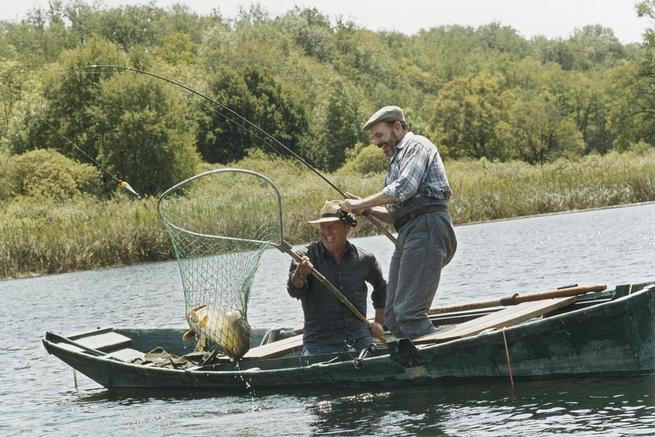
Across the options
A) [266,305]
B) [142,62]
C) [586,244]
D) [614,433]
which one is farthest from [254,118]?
[614,433]

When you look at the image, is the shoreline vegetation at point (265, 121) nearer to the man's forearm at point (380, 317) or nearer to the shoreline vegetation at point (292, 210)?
the shoreline vegetation at point (292, 210)

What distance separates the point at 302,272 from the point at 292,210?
77.0 feet

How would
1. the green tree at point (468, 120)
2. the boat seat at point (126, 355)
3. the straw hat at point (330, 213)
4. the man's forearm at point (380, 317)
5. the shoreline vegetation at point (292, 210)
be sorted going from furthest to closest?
1. the green tree at point (468, 120)
2. the shoreline vegetation at point (292, 210)
3. the boat seat at point (126, 355)
4. the man's forearm at point (380, 317)
5. the straw hat at point (330, 213)

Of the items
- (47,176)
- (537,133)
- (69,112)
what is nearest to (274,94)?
(69,112)

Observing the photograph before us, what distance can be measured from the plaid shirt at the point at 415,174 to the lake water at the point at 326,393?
1.61 meters

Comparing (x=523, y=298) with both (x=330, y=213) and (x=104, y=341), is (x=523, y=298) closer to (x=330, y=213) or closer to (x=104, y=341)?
(x=330, y=213)

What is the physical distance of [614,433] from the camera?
7797 millimetres

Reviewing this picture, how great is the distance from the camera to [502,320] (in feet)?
30.8

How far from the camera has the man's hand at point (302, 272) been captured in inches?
366

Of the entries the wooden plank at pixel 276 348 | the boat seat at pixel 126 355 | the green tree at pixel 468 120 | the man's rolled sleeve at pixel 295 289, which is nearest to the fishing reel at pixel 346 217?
the man's rolled sleeve at pixel 295 289

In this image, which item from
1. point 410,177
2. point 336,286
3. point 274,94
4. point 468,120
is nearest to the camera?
point 410,177

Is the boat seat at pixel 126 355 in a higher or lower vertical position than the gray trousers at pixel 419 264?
lower

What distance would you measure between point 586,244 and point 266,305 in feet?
26.9

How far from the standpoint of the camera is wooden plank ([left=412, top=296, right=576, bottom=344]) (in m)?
9.35
